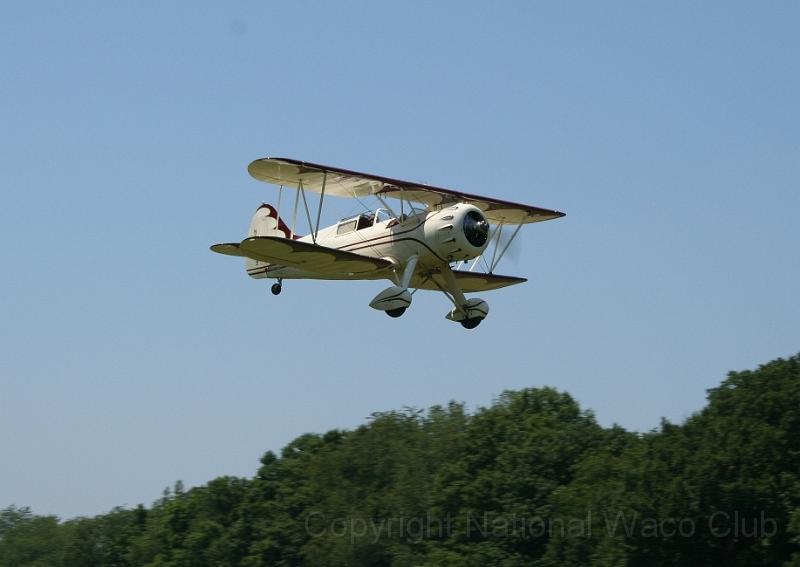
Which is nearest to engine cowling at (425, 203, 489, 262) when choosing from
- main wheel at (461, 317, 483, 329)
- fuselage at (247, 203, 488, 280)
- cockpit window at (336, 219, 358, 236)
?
fuselage at (247, 203, 488, 280)

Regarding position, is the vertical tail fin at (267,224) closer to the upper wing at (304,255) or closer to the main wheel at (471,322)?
the upper wing at (304,255)

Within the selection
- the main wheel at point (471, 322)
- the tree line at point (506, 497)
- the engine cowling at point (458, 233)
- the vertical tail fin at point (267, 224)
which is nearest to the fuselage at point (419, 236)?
the engine cowling at point (458, 233)

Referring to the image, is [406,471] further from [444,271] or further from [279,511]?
[444,271]

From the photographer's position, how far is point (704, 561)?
33719 mm

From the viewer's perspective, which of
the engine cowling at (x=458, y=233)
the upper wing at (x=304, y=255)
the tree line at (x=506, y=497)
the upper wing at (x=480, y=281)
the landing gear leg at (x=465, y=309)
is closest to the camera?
the upper wing at (x=304, y=255)

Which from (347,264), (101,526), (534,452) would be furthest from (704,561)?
(101,526)

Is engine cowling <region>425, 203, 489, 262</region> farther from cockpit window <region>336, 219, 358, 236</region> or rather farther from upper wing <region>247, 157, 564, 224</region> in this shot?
cockpit window <region>336, 219, 358, 236</region>

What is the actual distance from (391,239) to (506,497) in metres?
19.1

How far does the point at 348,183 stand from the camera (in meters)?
26.1

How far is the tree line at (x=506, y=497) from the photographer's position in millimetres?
33562

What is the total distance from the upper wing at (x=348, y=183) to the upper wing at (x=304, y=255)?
1.56m

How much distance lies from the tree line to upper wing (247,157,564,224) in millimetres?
11155

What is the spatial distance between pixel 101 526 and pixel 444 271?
46.0 meters

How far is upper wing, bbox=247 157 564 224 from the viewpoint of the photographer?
2509 centimetres
